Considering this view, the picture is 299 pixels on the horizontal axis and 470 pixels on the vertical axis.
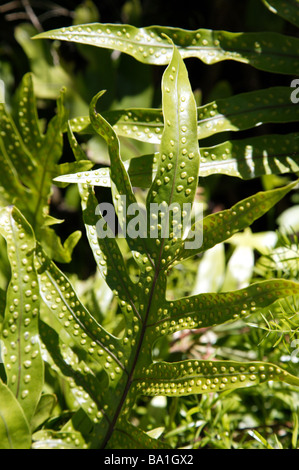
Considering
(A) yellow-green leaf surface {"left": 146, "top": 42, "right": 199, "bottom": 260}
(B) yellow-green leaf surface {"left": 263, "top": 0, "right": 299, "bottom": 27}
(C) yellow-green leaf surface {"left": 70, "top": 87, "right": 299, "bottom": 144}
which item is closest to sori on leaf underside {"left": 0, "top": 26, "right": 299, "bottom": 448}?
(A) yellow-green leaf surface {"left": 146, "top": 42, "right": 199, "bottom": 260}

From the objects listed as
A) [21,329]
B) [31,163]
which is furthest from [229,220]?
[31,163]

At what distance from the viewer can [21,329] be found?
0.72 meters

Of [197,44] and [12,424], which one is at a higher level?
[197,44]

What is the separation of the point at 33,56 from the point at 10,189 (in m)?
0.50

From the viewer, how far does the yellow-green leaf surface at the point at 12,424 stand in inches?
26.7

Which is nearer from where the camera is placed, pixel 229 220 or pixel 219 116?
pixel 229 220

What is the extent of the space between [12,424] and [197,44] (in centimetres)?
75

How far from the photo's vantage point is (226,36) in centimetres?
88

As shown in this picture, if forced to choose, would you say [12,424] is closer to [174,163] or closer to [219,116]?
[174,163]

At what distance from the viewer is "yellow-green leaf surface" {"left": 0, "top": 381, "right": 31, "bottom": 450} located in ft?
2.23

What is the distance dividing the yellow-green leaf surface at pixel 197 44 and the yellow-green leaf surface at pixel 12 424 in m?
0.60

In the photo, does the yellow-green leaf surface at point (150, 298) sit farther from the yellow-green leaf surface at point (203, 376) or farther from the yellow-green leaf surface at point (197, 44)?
the yellow-green leaf surface at point (197, 44)

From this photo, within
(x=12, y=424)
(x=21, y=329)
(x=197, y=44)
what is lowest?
(x=12, y=424)
